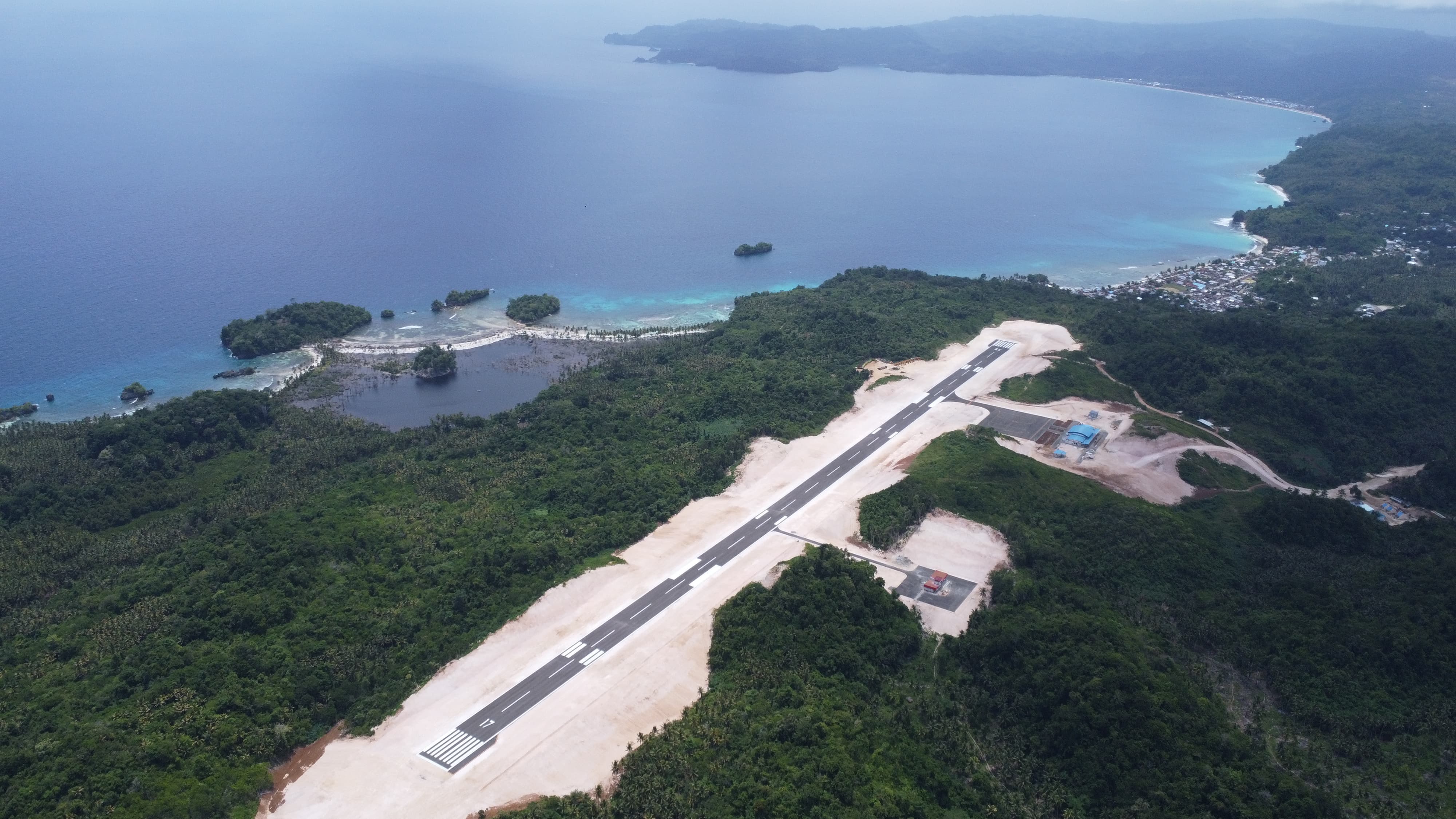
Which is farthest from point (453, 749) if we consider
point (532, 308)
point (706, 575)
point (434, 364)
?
point (532, 308)

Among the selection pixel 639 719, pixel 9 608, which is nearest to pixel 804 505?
pixel 639 719

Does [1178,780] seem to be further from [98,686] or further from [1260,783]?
[98,686]

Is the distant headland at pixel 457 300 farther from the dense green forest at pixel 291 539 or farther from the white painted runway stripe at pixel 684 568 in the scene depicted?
the white painted runway stripe at pixel 684 568

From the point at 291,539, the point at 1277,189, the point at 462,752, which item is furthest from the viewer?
the point at 1277,189

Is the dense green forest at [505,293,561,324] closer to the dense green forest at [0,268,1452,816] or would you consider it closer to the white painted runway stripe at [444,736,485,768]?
the dense green forest at [0,268,1452,816]

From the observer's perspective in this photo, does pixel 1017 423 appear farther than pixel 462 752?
Yes

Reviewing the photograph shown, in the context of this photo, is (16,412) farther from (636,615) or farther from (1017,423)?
(1017,423)
